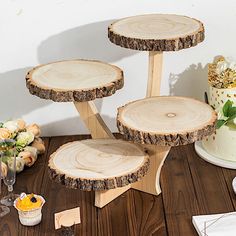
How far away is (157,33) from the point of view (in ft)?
5.96

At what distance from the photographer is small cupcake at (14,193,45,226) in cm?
169

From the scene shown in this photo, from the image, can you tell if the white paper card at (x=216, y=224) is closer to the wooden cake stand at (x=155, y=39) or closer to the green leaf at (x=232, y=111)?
the wooden cake stand at (x=155, y=39)

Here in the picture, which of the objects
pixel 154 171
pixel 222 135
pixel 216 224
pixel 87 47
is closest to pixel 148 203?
pixel 154 171

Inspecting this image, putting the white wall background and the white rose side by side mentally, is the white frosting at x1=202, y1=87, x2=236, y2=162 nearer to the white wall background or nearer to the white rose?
the white wall background

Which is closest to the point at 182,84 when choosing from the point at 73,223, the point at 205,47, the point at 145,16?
the point at 205,47

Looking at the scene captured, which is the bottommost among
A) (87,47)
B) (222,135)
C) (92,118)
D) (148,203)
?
(148,203)

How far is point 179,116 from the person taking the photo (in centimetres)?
169

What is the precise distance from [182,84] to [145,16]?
305 millimetres

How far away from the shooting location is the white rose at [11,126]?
202 centimetres

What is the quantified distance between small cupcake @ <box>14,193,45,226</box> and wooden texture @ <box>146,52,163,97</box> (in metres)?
0.47

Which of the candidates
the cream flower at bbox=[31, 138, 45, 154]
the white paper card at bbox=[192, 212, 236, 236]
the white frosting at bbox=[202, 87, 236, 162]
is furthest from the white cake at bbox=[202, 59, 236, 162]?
the cream flower at bbox=[31, 138, 45, 154]

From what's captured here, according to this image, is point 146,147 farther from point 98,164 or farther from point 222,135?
point 222,135

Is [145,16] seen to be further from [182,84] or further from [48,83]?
[48,83]

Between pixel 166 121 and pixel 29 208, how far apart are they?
43 centimetres
